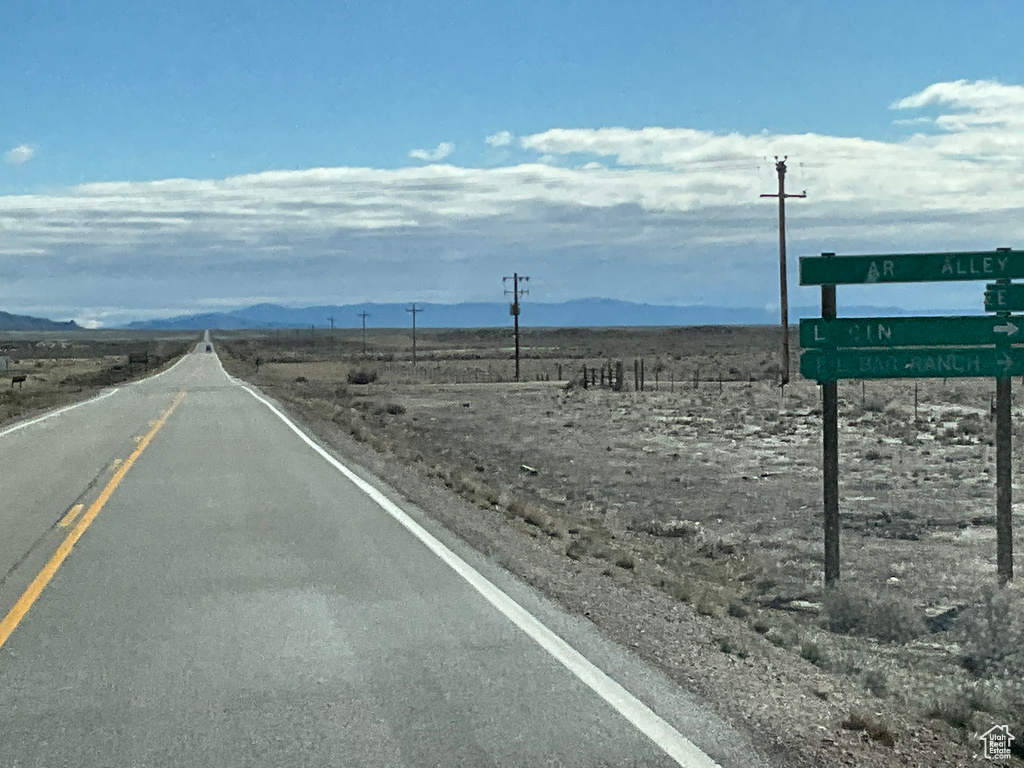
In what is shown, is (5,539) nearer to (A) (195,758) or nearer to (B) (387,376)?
(A) (195,758)

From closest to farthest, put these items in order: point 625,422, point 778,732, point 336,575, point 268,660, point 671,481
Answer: point 778,732, point 268,660, point 336,575, point 671,481, point 625,422

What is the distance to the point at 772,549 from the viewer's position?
47.3 feet

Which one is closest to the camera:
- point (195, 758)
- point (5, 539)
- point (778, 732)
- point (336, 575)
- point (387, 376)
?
point (195, 758)

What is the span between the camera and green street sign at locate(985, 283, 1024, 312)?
1127cm

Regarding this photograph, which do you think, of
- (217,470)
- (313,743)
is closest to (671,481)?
(217,470)

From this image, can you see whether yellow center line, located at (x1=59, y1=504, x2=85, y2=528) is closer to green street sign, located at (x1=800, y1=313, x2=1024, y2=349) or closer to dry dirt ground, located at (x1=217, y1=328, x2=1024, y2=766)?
dry dirt ground, located at (x1=217, y1=328, x2=1024, y2=766)

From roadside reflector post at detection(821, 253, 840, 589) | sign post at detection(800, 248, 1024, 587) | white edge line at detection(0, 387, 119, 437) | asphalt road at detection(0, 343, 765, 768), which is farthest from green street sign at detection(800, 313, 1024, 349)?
white edge line at detection(0, 387, 119, 437)

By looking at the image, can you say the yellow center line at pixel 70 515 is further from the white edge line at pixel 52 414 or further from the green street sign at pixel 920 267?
the white edge line at pixel 52 414

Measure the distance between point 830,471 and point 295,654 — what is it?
247 inches

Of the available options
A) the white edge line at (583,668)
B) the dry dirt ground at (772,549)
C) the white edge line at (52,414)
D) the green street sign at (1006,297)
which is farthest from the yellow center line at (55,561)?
the green street sign at (1006,297)

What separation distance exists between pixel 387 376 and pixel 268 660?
222 ft

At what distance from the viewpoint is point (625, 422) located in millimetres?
34281

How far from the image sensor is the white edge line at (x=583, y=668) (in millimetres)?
5441

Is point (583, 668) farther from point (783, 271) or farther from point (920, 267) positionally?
point (783, 271)
